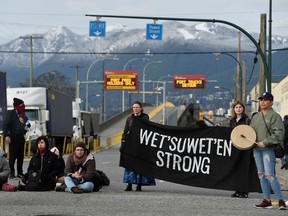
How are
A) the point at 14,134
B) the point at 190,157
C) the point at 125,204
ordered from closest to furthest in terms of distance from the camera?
the point at 125,204
the point at 190,157
the point at 14,134

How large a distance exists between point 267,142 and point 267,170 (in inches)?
16.9

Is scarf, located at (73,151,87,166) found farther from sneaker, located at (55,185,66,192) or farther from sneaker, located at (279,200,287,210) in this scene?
sneaker, located at (279,200,287,210)

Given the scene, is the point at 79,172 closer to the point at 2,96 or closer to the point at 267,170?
the point at 267,170

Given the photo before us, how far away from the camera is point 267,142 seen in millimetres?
12898

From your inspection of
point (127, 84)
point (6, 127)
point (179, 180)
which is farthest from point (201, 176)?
point (127, 84)

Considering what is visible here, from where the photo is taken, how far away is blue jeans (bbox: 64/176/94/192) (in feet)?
50.1

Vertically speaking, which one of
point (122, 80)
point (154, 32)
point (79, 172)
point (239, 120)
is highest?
point (154, 32)

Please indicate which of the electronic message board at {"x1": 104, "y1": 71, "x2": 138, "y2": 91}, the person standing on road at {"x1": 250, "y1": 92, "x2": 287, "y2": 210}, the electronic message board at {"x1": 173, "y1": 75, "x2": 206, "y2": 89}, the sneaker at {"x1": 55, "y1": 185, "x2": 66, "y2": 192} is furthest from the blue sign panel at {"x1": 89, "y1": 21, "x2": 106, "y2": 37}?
the electronic message board at {"x1": 173, "y1": 75, "x2": 206, "y2": 89}

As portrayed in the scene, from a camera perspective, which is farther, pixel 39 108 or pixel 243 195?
pixel 39 108

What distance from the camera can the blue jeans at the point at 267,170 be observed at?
13.0m

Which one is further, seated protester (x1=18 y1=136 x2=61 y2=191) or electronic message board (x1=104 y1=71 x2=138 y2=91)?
electronic message board (x1=104 y1=71 x2=138 y2=91)

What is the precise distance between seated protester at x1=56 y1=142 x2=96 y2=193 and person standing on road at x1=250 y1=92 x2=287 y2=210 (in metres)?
3.45

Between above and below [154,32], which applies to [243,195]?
below

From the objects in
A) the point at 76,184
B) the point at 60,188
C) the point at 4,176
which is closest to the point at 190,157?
the point at 76,184
